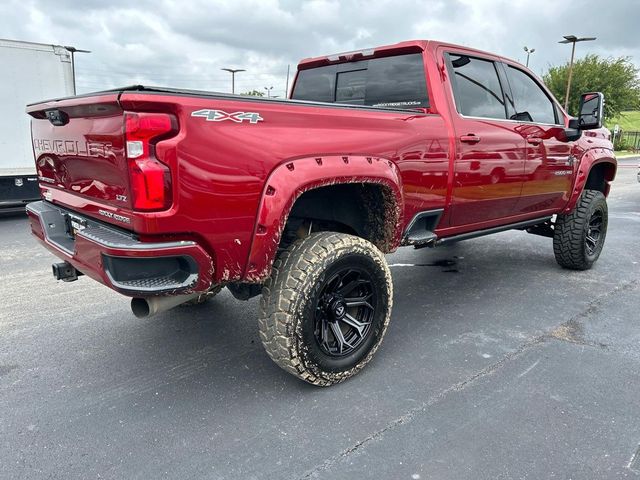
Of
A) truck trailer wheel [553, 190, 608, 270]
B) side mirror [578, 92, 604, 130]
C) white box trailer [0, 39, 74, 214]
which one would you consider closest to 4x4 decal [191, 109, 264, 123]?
side mirror [578, 92, 604, 130]

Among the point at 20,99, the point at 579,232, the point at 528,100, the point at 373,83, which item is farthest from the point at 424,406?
the point at 20,99

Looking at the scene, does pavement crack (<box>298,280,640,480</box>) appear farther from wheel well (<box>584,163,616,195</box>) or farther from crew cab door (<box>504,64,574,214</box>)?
wheel well (<box>584,163,616,195</box>)

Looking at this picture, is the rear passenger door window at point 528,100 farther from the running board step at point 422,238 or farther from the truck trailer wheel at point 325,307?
the truck trailer wheel at point 325,307

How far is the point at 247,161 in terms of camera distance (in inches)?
89.7

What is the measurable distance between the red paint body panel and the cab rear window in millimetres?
95

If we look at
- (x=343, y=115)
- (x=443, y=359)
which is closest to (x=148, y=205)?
(x=343, y=115)

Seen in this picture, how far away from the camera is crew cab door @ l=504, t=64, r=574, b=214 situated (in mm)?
4176

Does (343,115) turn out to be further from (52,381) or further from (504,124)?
(52,381)

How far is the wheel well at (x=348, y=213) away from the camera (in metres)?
3.01

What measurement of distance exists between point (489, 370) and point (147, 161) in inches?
91.7

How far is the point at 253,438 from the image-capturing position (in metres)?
2.38

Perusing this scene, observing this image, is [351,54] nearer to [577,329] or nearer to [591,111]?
[591,111]

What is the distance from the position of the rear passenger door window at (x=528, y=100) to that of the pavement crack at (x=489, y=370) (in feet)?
5.57

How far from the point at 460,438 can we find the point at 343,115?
178 centimetres
